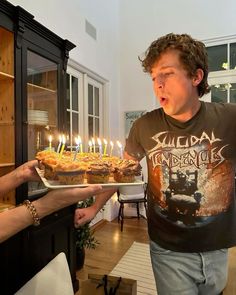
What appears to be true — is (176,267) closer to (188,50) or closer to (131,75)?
(188,50)

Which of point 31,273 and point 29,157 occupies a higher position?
point 29,157

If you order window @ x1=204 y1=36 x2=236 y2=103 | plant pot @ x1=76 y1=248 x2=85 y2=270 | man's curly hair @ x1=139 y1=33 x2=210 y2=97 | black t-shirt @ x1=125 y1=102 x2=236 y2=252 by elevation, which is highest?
window @ x1=204 y1=36 x2=236 y2=103

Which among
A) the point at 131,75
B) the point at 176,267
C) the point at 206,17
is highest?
the point at 206,17

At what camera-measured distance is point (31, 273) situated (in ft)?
5.91

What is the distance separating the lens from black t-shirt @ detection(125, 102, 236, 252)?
3.42 feet

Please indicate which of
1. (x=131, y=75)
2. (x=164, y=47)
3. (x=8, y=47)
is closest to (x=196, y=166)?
(x=164, y=47)

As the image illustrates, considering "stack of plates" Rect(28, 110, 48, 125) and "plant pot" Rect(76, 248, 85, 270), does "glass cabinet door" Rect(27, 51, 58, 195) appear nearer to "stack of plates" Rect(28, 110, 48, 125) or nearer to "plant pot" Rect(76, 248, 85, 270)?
"stack of plates" Rect(28, 110, 48, 125)

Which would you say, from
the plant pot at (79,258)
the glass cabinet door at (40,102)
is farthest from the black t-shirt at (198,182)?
the plant pot at (79,258)

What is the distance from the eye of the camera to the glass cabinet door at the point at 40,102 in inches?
78.2

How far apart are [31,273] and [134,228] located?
2.34 m

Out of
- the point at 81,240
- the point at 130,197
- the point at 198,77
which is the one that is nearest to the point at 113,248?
the point at 81,240

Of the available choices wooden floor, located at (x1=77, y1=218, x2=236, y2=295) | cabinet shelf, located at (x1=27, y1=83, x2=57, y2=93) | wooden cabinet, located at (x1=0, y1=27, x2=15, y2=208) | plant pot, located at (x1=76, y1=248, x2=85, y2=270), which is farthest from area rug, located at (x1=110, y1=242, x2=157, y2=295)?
cabinet shelf, located at (x1=27, y1=83, x2=57, y2=93)

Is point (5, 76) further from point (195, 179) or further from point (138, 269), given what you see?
point (138, 269)

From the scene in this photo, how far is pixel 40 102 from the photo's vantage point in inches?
Result: 86.2
